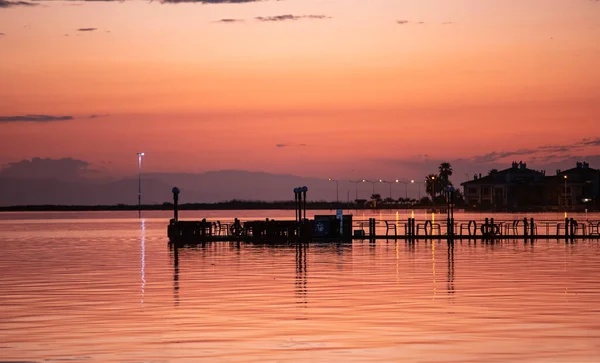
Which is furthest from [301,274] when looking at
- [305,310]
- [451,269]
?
[305,310]

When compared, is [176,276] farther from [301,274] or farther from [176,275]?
[301,274]

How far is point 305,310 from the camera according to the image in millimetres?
29000

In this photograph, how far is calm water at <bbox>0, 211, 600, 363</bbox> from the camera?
21.1m

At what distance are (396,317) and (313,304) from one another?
4.35 metres

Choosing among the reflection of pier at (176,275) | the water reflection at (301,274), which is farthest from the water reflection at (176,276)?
the water reflection at (301,274)

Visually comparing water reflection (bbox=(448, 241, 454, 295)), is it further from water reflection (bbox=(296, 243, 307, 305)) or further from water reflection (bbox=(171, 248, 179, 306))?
water reflection (bbox=(171, 248, 179, 306))

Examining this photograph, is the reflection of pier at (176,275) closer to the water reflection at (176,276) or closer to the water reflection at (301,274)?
the water reflection at (176,276)

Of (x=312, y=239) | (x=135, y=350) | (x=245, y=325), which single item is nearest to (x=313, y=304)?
(x=245, y=325)

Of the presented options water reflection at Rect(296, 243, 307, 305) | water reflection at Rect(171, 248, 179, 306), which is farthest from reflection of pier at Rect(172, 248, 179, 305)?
water reflection at Rect(296, 243, 307, 305)

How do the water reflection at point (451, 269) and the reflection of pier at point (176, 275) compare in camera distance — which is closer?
the reflection of pier at point (176, 275)

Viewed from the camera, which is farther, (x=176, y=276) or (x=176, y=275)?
(x=176, y=275)

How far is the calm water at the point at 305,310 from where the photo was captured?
832 inches

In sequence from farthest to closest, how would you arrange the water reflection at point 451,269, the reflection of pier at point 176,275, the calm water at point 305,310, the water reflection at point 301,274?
the water reflection at point 451,269 < the reflection of pier at point 176,275 < the water reflection at point 301,274 < the calm water at point 305,310

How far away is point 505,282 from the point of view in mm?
38531
